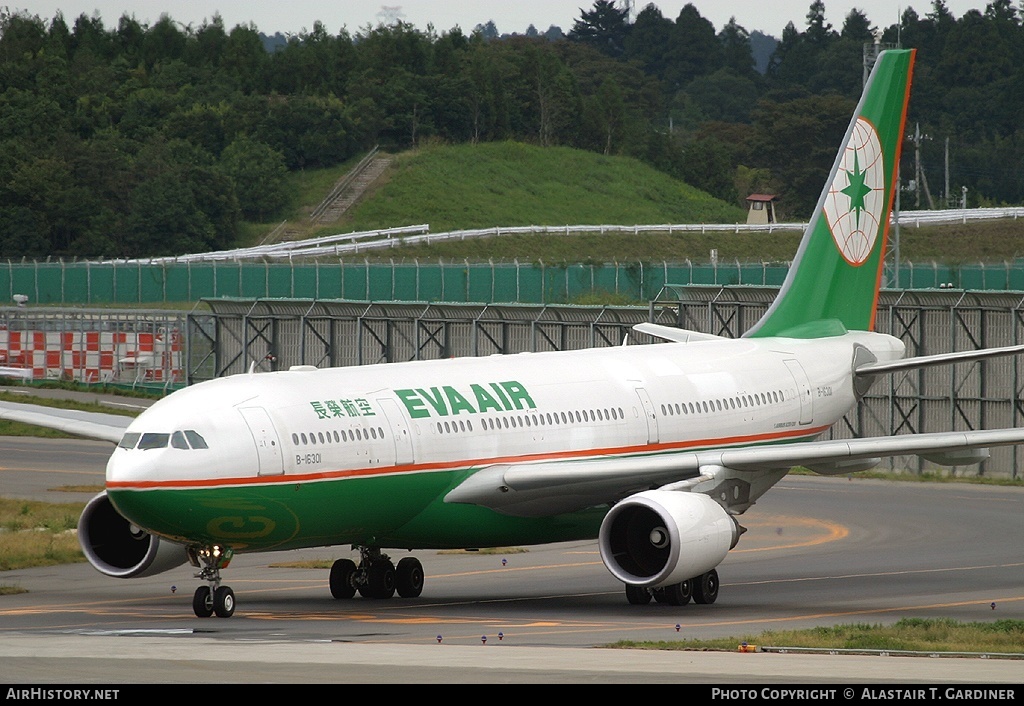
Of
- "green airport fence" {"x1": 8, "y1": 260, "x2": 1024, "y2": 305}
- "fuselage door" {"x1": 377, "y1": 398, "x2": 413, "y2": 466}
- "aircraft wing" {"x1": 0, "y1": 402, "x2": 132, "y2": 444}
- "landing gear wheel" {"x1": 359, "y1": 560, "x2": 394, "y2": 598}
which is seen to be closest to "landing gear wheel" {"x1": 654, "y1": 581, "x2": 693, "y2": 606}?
"landing gear wheel" {"x1": 359, "y1": 560, "x2": 394, "y2": 598}

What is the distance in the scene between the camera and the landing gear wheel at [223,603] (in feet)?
89.8

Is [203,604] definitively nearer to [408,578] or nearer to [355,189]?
[408,578]

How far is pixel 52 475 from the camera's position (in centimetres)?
5384

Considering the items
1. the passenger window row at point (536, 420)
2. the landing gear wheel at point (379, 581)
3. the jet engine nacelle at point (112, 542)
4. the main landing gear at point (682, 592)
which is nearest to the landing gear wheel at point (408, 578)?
the landing gear wheel at point (379, 581)

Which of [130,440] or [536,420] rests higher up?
[130,440]

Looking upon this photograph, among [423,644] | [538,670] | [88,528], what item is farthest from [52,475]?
[538,670]

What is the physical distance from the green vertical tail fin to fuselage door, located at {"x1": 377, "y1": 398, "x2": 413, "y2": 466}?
1315 centimetres

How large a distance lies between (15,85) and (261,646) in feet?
494

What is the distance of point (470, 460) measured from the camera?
99.8 ft

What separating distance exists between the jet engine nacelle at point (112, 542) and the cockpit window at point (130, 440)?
2.81 m

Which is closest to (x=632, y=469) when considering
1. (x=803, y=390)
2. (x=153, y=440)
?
(x=153, y=440)

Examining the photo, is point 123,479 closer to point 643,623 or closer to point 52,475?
point 643,623

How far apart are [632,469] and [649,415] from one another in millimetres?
4102

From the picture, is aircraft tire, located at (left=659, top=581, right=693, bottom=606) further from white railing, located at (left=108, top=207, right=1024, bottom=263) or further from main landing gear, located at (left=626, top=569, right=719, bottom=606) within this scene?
white railing, located at (left=108, top=207, right=1024, bottom=263)
